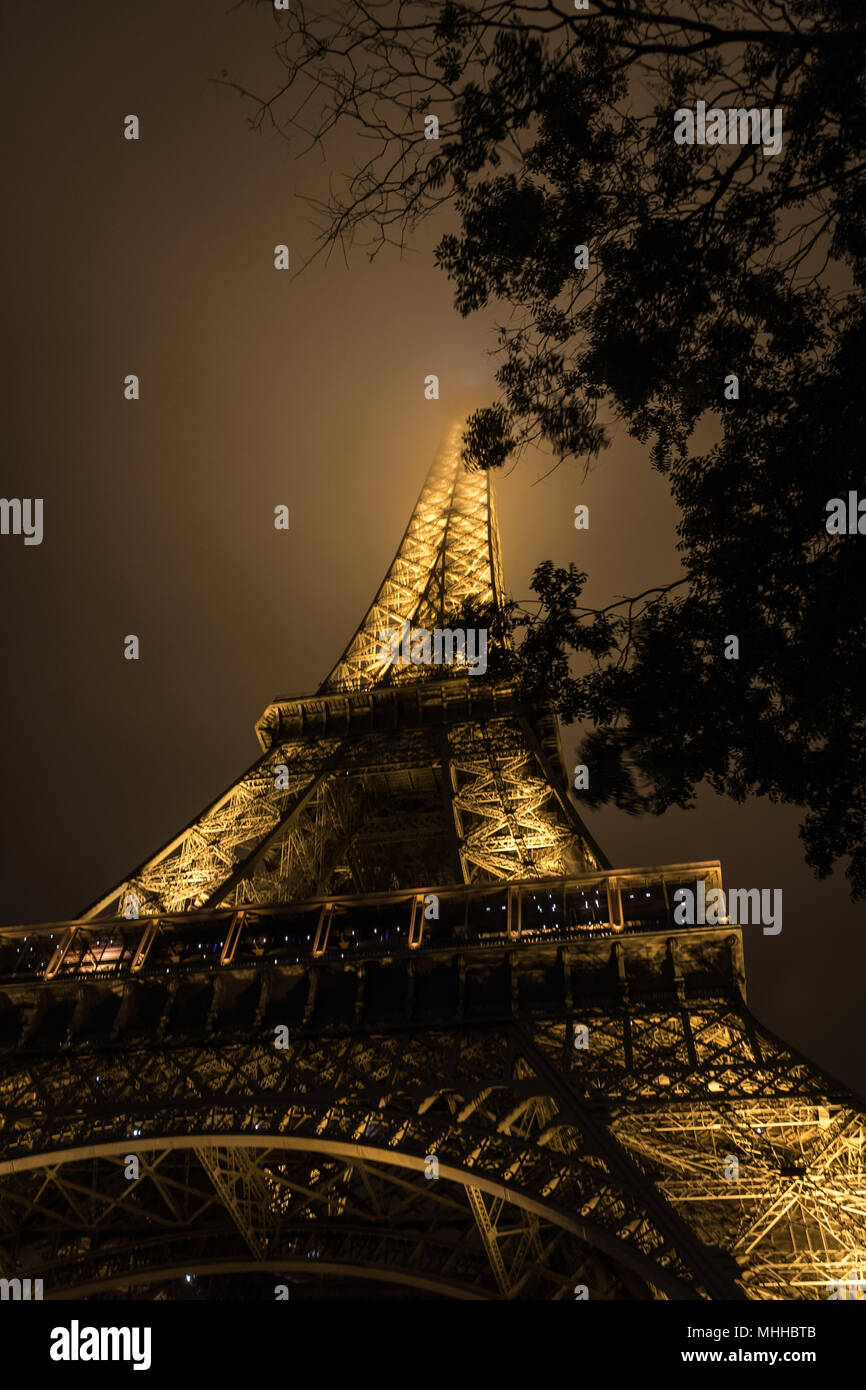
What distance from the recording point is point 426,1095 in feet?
51.3

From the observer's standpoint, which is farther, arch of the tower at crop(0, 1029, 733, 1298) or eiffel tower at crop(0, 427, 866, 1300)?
arch of the tower at crop(0, 1029, 733, 1298)

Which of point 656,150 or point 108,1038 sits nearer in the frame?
point 656,150

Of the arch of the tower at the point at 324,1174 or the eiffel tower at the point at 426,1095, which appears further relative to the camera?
the arch of the tower at the point at 324,1174

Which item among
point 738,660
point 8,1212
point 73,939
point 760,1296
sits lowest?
point 8,1212

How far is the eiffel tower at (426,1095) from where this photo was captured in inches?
538

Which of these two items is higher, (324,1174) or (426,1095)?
(426,1095)

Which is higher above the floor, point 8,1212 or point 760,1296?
point 760,1296

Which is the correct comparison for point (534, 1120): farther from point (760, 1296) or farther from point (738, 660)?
point (738, 660)

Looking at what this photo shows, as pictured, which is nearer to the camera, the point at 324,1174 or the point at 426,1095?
the point at 426,1095

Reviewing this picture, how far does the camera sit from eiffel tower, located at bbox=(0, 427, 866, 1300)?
1367 cm
